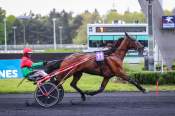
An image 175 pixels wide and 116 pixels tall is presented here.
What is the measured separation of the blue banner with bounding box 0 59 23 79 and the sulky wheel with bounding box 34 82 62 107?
13.3 m

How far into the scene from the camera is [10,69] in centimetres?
2855

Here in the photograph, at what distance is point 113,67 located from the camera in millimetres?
15656

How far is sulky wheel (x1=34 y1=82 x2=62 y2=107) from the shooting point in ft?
48.9

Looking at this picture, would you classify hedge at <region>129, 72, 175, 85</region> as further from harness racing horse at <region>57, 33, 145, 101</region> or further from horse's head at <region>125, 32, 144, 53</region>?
harness racing horse at <region>57, 33, 145, 101</region>

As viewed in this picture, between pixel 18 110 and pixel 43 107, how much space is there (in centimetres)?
93

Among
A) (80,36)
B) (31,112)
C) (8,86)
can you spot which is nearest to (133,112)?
(31,112)

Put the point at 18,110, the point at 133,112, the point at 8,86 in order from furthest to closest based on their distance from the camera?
1. the point at 8,86
2. the point at 18,110
3. the point at 133,112

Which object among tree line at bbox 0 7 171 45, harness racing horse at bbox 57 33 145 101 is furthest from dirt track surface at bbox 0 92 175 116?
tree line at bbox 0 7 171 45

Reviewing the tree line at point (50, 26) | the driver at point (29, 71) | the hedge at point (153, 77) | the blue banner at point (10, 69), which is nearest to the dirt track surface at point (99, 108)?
the driver at point (29, 71)

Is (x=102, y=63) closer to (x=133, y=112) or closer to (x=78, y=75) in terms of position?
(x=78, y=75)

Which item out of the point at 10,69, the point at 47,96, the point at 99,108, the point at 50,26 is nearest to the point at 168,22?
the point at 10,69

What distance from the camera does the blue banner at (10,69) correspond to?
28.1m

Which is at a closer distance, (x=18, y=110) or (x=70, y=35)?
(x=18, y=110)

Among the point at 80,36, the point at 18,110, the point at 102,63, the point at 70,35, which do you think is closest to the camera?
the point at 18,110
